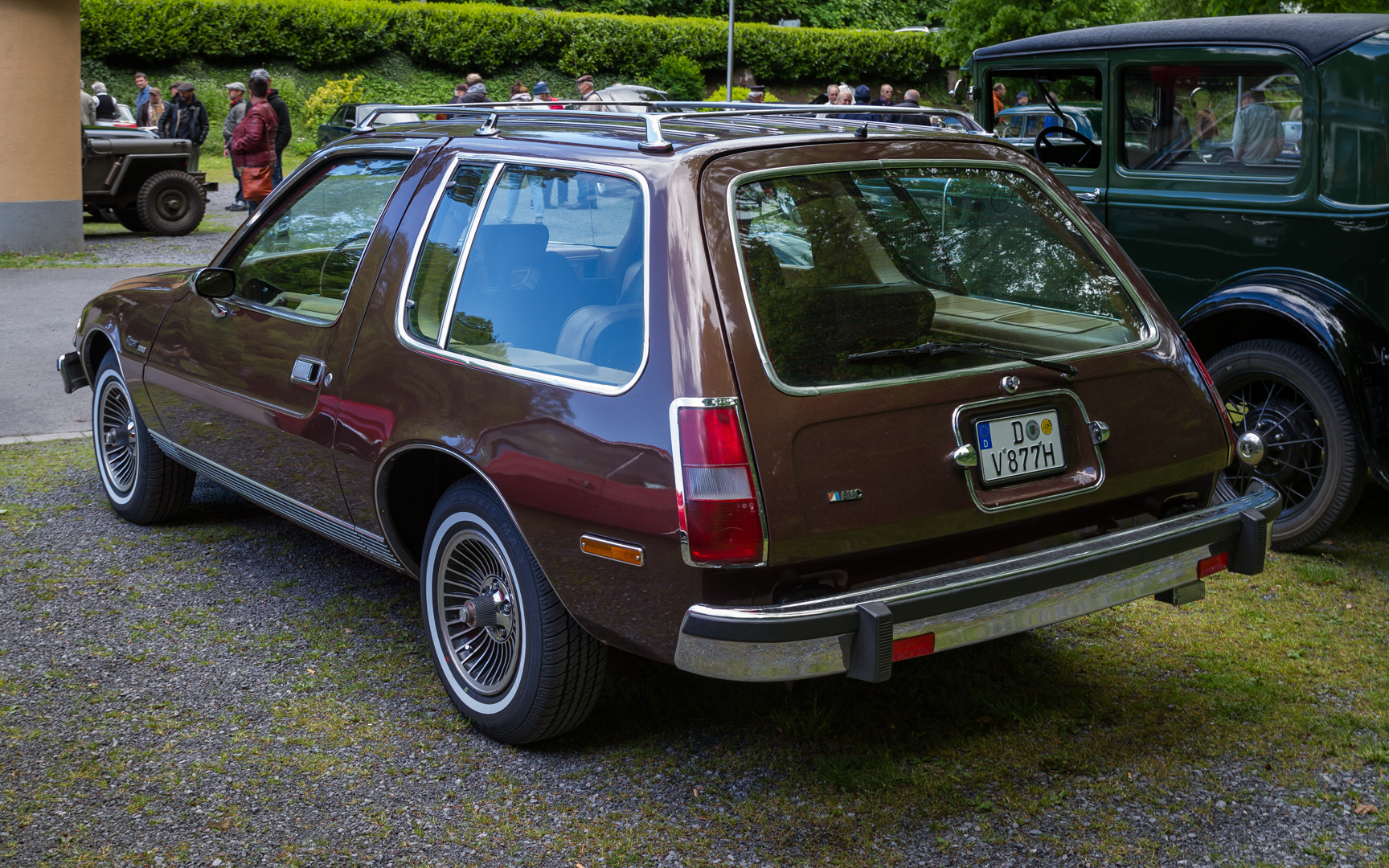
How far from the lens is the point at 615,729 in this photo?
3.58 m

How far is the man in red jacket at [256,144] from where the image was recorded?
14.5 meters

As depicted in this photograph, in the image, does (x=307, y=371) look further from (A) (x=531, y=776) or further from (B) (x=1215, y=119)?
(B) (x=1215, y=119)

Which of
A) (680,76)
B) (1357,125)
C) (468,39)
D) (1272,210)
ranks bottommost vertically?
(1272,210)

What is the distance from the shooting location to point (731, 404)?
2.80m

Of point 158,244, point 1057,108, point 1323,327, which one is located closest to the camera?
point 1323,327

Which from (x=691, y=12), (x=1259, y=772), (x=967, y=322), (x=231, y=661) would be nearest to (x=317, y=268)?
(x=231, y=661)

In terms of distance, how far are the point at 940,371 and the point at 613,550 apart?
937mm

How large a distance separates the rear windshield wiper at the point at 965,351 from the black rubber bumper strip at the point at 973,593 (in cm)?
49

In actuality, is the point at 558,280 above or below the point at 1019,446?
above

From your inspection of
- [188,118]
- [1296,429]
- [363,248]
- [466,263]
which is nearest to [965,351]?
[466,263]

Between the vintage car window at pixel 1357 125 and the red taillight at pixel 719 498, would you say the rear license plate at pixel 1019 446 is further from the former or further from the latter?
the vintage car window at pixel 1357 125

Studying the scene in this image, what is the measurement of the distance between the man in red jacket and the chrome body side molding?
10.6 meters

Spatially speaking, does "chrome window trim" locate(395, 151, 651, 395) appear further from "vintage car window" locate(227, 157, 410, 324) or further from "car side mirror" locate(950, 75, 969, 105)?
"car side mirror" locate(950, 75, 969, 105)

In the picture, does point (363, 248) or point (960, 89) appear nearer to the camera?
point (363, 248)
